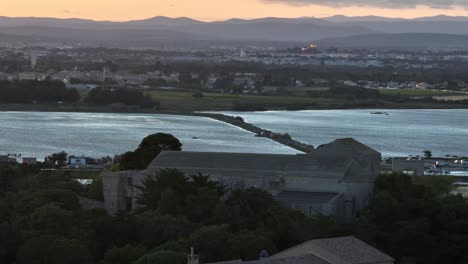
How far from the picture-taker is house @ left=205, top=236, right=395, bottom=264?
12344 mm

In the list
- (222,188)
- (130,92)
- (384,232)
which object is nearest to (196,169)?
(222,188)

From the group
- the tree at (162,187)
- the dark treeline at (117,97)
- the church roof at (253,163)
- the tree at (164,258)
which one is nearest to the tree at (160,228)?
the tree at (162,187)

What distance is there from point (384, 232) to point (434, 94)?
53.0m

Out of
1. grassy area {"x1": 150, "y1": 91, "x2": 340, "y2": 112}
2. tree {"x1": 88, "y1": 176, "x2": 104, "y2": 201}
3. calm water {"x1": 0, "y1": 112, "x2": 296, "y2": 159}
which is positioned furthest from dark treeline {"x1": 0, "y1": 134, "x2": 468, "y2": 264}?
grassy area {"x1": 150, "y1": 91, "x2": 340, "y2": 112}

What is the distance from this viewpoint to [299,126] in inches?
1777

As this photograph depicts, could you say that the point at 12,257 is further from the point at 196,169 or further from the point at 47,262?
the point at 196,169

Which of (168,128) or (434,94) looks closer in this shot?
(168,128)

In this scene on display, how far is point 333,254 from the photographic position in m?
12.5

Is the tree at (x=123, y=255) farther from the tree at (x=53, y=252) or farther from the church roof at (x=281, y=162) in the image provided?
the church roof at (x=281, y=162)

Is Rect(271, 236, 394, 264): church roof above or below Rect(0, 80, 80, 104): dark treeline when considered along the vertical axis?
above

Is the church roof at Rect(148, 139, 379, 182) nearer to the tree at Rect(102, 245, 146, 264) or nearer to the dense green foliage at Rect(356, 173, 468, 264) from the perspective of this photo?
the dense green foliage at Rect(356, 173, 468, 264)

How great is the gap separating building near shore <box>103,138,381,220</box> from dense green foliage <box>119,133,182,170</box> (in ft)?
4.92

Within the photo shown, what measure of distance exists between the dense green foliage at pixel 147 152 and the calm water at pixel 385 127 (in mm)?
13806

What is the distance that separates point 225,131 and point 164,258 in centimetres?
2849
